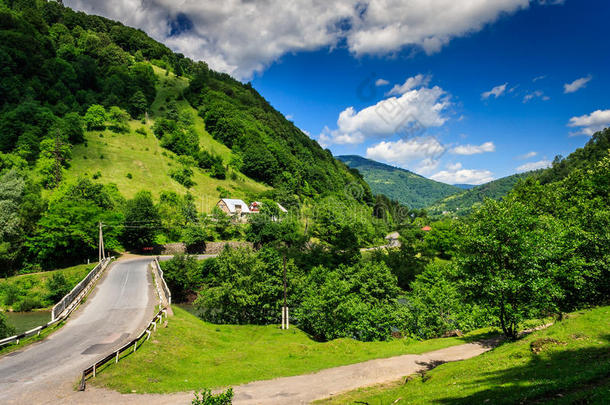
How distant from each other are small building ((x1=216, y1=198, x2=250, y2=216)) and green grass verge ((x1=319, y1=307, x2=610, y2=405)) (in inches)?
3202

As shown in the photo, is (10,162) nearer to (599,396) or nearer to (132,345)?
(132,345)

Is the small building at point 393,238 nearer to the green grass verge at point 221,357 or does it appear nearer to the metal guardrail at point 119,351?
the green grass verge at point 221,357

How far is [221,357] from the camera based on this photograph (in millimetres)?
25438

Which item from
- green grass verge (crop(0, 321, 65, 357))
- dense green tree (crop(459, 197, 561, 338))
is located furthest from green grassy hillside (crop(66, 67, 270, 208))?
dense green tree (crop(459, 197, 561, 338))

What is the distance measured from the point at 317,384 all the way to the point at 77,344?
19156mm

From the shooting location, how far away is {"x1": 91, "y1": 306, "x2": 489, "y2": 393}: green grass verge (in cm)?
1952

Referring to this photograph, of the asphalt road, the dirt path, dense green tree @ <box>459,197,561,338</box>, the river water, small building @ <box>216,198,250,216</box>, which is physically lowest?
the dirt path

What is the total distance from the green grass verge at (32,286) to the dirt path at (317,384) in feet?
141

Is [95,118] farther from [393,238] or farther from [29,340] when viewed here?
[393,238]

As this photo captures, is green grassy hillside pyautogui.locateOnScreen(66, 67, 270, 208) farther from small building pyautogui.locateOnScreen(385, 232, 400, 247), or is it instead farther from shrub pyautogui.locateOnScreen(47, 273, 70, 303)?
small building pyautogui.locateOnScreen(385, 232, 400, 247)

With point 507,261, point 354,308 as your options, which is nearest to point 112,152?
point 354,308

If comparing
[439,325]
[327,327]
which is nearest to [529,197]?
[439,325]

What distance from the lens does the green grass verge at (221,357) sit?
1952cm

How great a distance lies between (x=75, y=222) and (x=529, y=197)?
269ft
